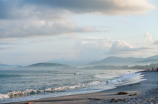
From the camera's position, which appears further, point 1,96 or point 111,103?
point 1,96

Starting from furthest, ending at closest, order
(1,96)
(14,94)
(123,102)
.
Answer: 1. (14,94)
2. (1,96)
3. (123,102)

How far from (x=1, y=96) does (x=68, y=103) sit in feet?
30.2

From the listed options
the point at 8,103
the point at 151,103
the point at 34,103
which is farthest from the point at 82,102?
the point at 8,103

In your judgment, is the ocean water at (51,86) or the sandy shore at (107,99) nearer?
the sandy shore at (107,99)

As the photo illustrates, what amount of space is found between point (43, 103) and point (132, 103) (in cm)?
663

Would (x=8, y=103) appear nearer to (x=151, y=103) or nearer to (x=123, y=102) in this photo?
(x=123, y=102)

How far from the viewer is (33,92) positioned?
78.7 ft

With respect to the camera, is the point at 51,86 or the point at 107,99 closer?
the point at 107,99

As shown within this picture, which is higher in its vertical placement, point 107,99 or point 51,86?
point 51,86

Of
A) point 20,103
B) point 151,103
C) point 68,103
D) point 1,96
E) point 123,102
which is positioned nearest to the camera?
point 151,103

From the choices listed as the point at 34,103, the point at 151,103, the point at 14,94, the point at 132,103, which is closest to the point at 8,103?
the point at 34,103

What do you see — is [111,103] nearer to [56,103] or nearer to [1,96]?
[56,103]

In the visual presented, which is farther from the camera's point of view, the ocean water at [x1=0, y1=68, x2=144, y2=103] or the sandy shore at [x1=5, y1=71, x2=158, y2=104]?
the ocean water at [x1=0, y1=68, x2=144, y2=103]

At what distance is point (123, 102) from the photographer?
13750 millimetres
